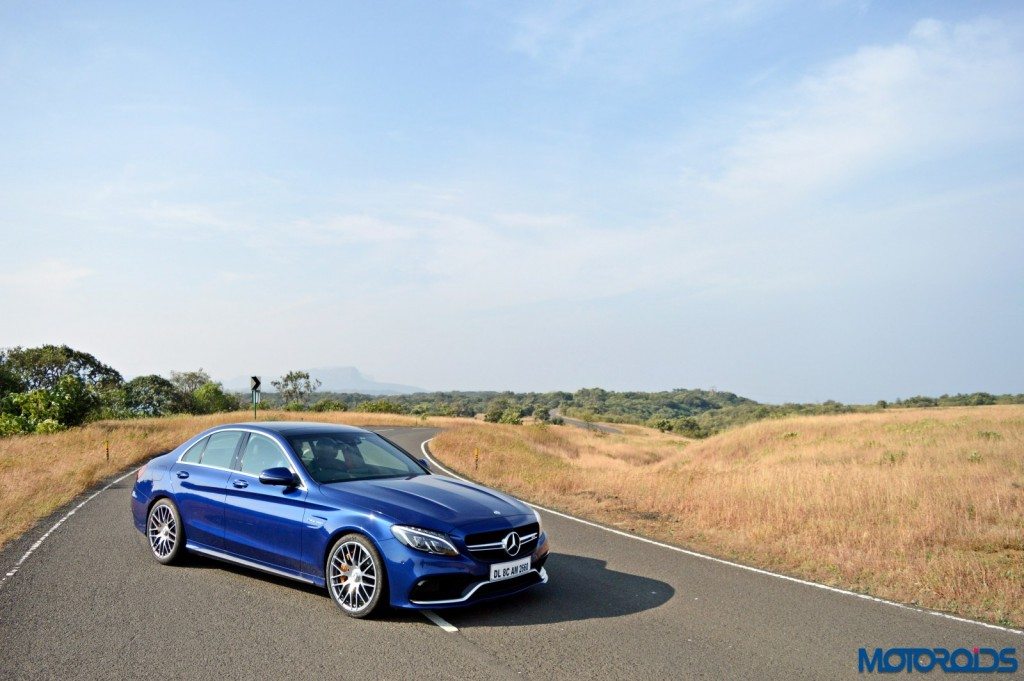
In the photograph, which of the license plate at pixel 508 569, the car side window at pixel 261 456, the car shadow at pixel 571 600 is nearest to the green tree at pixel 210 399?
the car side window at pixel 261 456

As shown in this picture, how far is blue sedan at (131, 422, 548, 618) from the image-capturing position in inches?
244

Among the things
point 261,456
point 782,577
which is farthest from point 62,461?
point 782,577

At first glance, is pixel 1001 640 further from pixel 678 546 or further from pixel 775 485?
pixel 775 485

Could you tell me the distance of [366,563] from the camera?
6.36 metres

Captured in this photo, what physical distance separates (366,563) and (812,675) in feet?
11.7

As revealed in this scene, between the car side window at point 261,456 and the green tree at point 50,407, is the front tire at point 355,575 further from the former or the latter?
the green tree at point 50,407

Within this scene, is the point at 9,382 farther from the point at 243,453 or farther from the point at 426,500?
the point at 426,500

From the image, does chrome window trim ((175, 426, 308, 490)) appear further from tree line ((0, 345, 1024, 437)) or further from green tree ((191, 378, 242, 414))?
green tree ((191, 378, 242, 414))

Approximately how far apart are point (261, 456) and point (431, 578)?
2559mm

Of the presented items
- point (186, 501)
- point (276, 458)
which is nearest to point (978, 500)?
point (276, 458)

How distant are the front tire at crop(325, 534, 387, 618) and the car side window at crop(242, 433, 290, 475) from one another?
3.98ft

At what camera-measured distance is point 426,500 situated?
22.0 ft

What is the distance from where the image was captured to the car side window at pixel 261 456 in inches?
292

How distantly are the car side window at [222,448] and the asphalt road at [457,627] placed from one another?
1171mm
